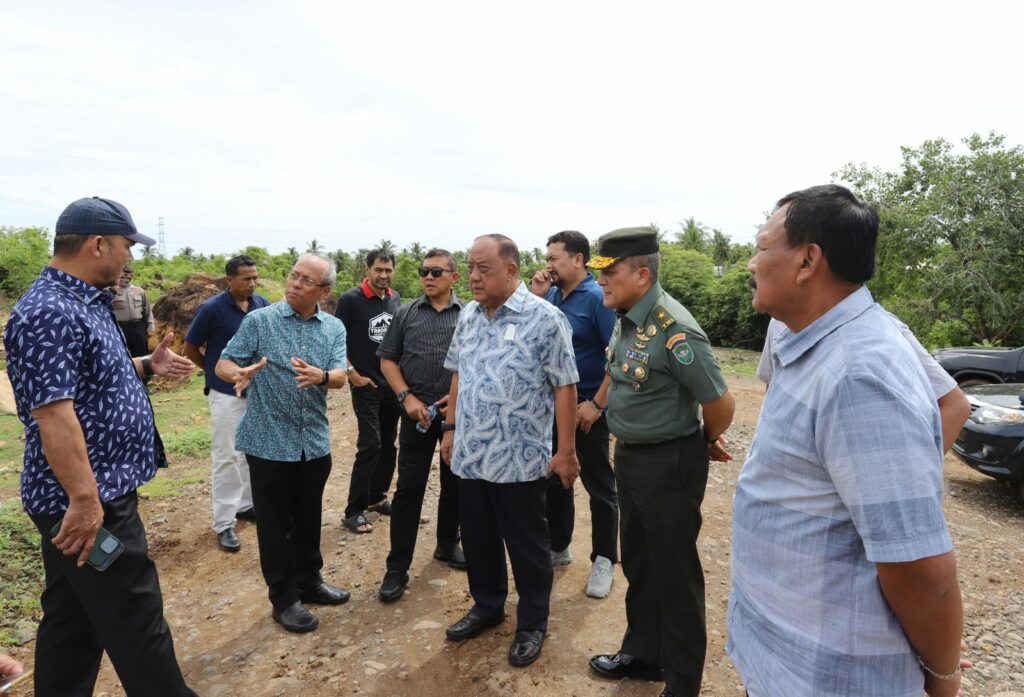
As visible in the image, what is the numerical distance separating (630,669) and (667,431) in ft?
4.12

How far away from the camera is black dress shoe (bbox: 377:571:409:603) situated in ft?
12.4

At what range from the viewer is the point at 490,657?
10.6 feet

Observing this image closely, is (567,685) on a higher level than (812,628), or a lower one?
lower

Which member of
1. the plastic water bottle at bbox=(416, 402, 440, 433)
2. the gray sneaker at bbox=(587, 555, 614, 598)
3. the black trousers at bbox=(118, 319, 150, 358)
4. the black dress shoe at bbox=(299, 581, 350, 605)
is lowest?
the black dress shoe at bbox=(299, 581, 350, 605)

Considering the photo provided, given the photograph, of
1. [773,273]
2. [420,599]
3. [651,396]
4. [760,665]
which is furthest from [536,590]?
[773,273]

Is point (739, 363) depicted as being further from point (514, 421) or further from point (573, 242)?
point (514, 421)

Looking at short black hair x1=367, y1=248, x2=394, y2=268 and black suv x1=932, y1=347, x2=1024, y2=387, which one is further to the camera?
black suv x1=932, y1=347, x2=1024, y2=387

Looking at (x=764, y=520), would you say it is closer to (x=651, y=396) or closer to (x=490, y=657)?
(x=651, y=396)

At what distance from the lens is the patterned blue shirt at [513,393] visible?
3111 millimetres

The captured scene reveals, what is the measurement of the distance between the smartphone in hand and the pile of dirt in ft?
38.2

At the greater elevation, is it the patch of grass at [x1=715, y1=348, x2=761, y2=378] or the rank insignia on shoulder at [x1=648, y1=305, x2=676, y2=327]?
the rank insignia on shoulder at [x1=648, y1=305, x2=676, y2=327]

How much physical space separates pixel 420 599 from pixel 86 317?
8.21 ft

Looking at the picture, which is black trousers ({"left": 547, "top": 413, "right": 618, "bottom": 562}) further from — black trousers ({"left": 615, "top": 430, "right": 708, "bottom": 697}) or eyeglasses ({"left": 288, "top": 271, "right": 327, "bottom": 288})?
eyeglasses ({"left": 288, "top": 271, "right": 327, "bottom": 288})

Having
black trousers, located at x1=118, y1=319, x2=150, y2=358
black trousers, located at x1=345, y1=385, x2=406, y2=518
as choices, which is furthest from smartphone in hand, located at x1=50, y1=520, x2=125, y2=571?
black trousers, located at x1=118, y1=319, x2=150, y2=358
